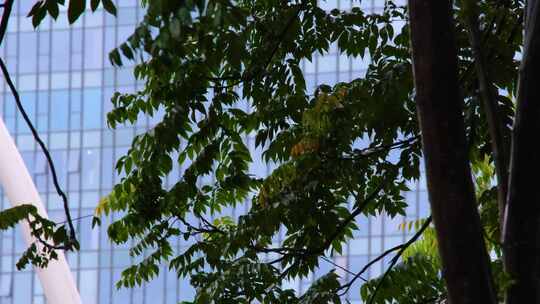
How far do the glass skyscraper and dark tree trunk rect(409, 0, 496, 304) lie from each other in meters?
46.7

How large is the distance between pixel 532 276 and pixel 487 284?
0.64 metres

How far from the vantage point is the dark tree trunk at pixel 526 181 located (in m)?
5.35

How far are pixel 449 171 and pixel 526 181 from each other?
0.60 metres

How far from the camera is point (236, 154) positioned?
840 cm

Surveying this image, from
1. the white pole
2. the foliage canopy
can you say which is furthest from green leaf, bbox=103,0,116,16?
the white pole

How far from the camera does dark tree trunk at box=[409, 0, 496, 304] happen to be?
4.82m

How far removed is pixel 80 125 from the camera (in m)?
55.5

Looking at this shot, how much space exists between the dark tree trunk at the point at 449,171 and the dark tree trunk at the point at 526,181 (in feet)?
1.78

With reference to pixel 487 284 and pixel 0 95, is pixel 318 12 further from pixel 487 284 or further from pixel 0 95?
pixel 0 95

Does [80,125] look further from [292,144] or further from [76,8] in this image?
[76,8]

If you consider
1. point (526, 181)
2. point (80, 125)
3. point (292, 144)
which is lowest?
point (526, 181)

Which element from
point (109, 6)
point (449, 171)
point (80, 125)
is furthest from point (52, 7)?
point (80, 125)

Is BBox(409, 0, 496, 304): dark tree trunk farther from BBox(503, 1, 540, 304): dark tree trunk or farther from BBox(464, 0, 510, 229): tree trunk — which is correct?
BBox(464, 0, 510, 229): tree trunk

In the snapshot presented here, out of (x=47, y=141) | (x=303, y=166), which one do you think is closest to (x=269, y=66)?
(x=303, y=166)
